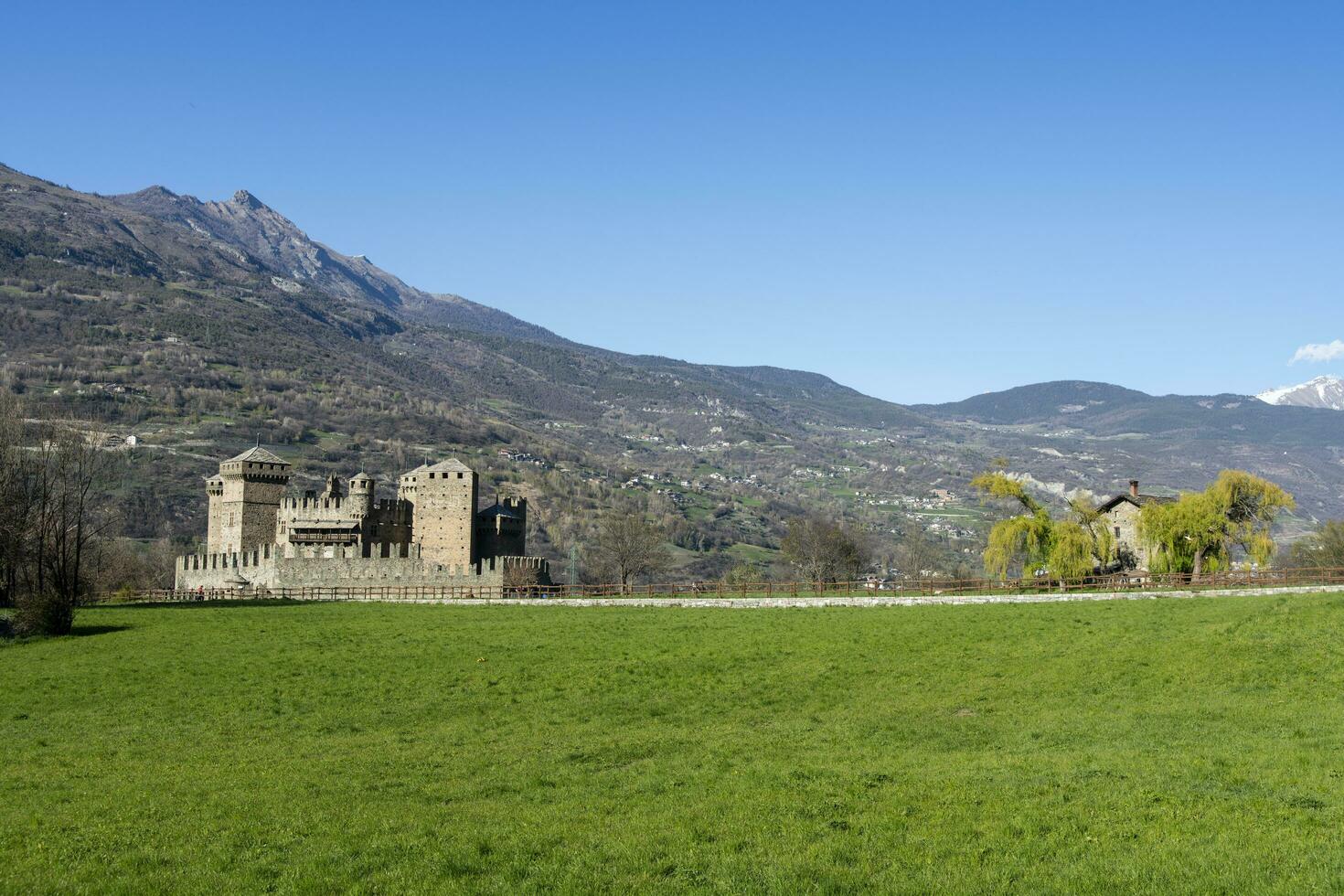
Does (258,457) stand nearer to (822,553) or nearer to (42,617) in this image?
(42,617)

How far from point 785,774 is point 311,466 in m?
136

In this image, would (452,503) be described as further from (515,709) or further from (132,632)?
(515,709)

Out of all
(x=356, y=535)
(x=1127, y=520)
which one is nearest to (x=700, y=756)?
(x=356, y=535)

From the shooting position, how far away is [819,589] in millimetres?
47688

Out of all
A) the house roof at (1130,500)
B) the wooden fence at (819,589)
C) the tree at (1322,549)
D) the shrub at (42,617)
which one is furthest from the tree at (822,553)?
the shrub at (42,617)

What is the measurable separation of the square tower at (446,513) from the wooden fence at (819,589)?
7.15 metres

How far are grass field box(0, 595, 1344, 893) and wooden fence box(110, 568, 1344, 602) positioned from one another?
893cm

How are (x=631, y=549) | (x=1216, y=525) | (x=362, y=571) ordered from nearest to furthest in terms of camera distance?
1. (x=1216, y=525)
2. (x=362, y=571)
3. (x=631, y=549)

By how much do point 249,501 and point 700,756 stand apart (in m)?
53.2

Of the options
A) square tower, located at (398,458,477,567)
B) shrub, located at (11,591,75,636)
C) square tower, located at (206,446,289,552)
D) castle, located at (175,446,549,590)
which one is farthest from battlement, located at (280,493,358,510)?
shrub, located at (11,591,75,636)

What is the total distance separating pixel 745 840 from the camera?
12.8 meters

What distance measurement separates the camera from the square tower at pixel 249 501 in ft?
216

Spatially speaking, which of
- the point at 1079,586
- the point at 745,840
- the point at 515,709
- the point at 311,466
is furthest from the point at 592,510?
the point at 745,840

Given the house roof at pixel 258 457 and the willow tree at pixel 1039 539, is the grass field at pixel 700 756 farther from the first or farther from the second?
the house roof at pixel 258 457
